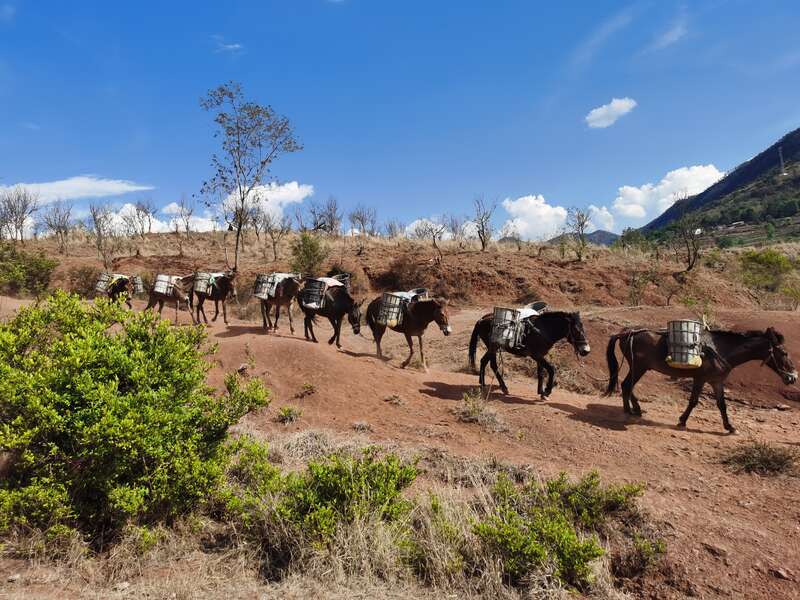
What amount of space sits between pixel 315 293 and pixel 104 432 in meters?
8.96

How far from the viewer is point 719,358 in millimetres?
7898

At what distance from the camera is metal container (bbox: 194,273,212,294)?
1473 centimetres

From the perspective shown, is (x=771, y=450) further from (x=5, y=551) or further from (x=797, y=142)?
(x=797, y=142)

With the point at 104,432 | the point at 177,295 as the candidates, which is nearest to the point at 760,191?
the point at 177,295

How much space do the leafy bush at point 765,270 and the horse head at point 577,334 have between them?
22.7 m

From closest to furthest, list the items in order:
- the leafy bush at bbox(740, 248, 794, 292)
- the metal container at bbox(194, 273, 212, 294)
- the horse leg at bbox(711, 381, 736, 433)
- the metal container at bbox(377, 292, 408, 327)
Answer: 1. the horse leg at bbox(711, 381, 736, 433)
2. the metal container at bbox(377, 292, 408, 327)
3. the metal container at bbox(194, 273, 212, 294)
4. the leafy bush at bbox(740, 248, 794, 292)

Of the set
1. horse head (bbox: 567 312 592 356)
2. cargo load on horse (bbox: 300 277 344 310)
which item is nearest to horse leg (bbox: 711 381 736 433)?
horse head (bbox: 567 312 592 356)

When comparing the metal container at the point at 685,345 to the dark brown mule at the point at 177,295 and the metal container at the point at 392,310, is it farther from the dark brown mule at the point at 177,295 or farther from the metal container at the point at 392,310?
the dark brown mule at the point at 177,295

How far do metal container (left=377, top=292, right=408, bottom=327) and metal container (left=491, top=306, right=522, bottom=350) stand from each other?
308 cm

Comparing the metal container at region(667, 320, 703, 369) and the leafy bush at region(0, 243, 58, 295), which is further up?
the leafy bush at region(0, 243, 58, 295)

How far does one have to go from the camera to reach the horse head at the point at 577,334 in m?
8.50

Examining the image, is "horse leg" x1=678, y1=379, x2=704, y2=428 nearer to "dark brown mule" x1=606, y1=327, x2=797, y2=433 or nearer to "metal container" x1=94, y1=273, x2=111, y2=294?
"dark brown mule" x1=606, y1=327, x2=797, y2=433

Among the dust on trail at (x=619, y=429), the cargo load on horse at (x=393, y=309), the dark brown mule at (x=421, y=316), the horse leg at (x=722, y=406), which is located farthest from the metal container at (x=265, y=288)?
the horse leg at (x=722, y=406)

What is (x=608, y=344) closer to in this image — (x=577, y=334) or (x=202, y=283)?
(x=577, y=334)
